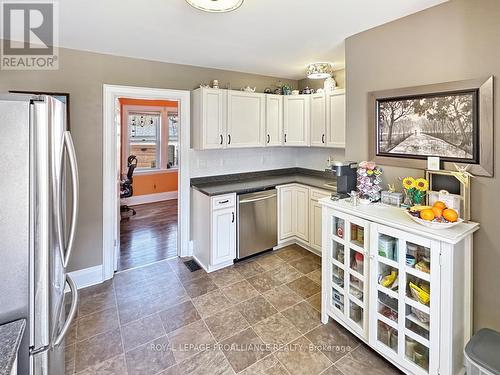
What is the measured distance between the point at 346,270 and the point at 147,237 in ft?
11.0

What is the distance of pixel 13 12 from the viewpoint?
2.01m

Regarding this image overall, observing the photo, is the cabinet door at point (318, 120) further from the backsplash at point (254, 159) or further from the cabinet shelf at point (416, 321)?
the cabinet shelf at point (416, 321)

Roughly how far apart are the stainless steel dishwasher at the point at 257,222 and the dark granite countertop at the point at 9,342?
2.45 metres

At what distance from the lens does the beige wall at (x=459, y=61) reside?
167cm

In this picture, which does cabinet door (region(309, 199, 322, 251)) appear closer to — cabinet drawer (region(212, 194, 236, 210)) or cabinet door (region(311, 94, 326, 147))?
cabinet door (region(311, 94, 326, 147))

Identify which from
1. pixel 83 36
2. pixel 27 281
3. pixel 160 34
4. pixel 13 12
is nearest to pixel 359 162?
pixel 160 34

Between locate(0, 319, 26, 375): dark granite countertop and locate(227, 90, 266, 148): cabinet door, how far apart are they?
2.76m

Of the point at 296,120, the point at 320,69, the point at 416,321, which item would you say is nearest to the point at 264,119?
the point at 296,120

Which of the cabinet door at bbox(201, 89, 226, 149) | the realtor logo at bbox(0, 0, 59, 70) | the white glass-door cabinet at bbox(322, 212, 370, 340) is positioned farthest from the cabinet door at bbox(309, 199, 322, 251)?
the realtor logo at bbox(0, 0, 59, 70)

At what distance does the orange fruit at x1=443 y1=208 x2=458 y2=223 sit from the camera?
1.61 m

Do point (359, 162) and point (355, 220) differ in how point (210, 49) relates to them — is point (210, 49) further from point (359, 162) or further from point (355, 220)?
point (355, 220)

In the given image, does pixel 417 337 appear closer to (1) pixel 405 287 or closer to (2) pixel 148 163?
(1) pixel 405 287

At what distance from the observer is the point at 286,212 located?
3820 mm

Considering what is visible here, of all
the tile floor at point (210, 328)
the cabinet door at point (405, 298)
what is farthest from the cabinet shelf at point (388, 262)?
the tile floor at point (210, 328)
